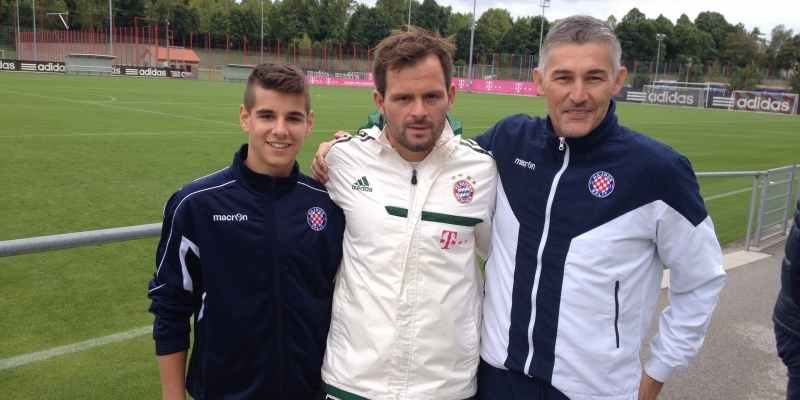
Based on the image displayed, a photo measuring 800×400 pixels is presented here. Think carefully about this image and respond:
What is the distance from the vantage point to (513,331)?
236 centimetres

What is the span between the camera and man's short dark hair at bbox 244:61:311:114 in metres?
2.41

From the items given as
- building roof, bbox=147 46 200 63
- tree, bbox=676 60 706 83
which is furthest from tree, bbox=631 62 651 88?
building roof, bbox=147 46 200 63

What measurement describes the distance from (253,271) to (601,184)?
1.34 metres

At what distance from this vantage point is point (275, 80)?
7.88 ft

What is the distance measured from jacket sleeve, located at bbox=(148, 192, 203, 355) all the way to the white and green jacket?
1.88 feet

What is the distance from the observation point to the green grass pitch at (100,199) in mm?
4035

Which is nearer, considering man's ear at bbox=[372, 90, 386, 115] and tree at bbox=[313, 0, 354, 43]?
man's ear at bbox=[372, 90, 386, 115]

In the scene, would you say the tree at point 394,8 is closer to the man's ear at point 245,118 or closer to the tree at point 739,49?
the tree at point 739,49

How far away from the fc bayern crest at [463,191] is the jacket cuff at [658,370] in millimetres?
927

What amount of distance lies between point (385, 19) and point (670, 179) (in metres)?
94.4

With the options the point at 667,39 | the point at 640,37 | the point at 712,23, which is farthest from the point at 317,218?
the point at 712,23

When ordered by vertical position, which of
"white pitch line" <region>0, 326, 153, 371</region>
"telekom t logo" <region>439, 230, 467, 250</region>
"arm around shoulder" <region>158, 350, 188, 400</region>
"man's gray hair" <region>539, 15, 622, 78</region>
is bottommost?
"white pitch line" <region>0, 326, 153, 371</region>

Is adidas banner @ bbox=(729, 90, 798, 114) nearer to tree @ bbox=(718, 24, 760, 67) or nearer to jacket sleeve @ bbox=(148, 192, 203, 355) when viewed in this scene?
jacket sleeve @ bbox=(148, 192, 203, 355)

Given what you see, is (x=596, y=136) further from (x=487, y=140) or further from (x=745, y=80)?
(x=745, y=80)
